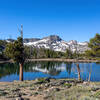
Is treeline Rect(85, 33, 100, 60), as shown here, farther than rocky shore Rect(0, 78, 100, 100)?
Yes

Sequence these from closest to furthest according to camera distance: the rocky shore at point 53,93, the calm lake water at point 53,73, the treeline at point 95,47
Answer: the rocky shore at point 53,93 < the treeline at point 95,47 < the calm lake water at point 53,73

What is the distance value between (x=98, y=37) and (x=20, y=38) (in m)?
15.0

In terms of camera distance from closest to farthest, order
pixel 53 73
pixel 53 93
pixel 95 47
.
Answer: pixel 53 93 → pixel 95 47 → pixel 53 73

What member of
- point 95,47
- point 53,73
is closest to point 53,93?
point 95,47

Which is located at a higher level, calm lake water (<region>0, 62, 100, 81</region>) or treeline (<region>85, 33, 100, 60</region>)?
treeline (<region>85, 33, 100, 60</region>)

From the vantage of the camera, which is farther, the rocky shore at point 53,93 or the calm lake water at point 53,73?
the calm lake water at point 53,73

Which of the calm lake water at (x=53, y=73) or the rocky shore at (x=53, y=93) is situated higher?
the rocky shore at (x=53, y=93)

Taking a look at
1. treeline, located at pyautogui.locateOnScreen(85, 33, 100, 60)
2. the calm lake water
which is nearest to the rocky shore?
treeline, located at pyautogui.locateOnScreen(85, 33, 100, 60)

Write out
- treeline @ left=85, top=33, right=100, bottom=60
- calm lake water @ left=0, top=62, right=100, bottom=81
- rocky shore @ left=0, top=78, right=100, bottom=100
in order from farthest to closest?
calm lake water @ left=0, top=62, right=100, bottom=81
treeline @ left=85, top=33, right=100, bottom=60
rocky shore @ left=0, top=78, right=100, bottom=100

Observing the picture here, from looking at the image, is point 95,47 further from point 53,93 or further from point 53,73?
point 53,73

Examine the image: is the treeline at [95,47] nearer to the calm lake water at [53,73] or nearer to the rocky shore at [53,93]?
the calm lake water at [53,73]

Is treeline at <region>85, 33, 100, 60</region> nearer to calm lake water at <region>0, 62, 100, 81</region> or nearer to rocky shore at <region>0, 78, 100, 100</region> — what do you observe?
calm lake water at <region>0, 62, 100, 81</region>

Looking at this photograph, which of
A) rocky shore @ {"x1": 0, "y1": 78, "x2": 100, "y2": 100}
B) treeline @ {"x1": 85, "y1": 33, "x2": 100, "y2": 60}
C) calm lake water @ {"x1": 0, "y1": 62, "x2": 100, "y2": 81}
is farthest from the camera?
calm lake water @ {"x1": 0, "y1": 62, "x2": 100, "y2": 81}

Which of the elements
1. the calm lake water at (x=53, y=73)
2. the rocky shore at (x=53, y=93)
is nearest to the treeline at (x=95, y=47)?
the calm lake water at (x=53, y=73)
